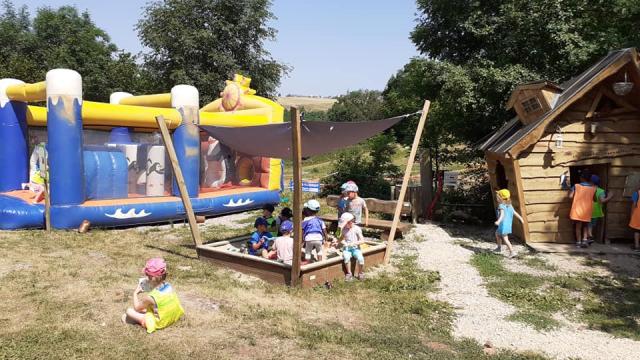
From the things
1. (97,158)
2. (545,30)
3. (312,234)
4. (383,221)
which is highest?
(545,30)

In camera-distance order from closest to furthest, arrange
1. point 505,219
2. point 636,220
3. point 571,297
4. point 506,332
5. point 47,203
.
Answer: point 506,332, point 571,297, point 505,219, point 636,220, point 47,203

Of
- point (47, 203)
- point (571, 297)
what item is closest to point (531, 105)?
point (571, 297)

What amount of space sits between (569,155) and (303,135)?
6.02 m

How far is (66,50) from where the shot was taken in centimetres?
3822

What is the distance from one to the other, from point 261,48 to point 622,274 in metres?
26.9

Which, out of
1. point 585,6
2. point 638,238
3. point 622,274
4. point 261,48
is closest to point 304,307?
point 622,274

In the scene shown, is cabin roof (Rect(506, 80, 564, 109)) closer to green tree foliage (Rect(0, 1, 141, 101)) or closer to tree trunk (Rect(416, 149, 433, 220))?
tree trunk (Rect(416, 149, 433, 220))

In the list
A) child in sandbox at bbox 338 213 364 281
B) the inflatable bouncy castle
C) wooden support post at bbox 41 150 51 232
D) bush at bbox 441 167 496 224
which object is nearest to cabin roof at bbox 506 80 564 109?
bush at bbox 441 167 496 224

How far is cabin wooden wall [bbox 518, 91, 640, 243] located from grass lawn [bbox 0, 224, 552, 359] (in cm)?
352

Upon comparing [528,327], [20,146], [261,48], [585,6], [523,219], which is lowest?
[528,327]

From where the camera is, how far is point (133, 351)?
15.5 feet

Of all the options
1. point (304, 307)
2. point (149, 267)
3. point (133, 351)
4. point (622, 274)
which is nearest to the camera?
point (133, 351)

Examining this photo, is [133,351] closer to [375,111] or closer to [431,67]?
[431,67]

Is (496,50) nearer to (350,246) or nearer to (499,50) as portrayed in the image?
(499,50)
